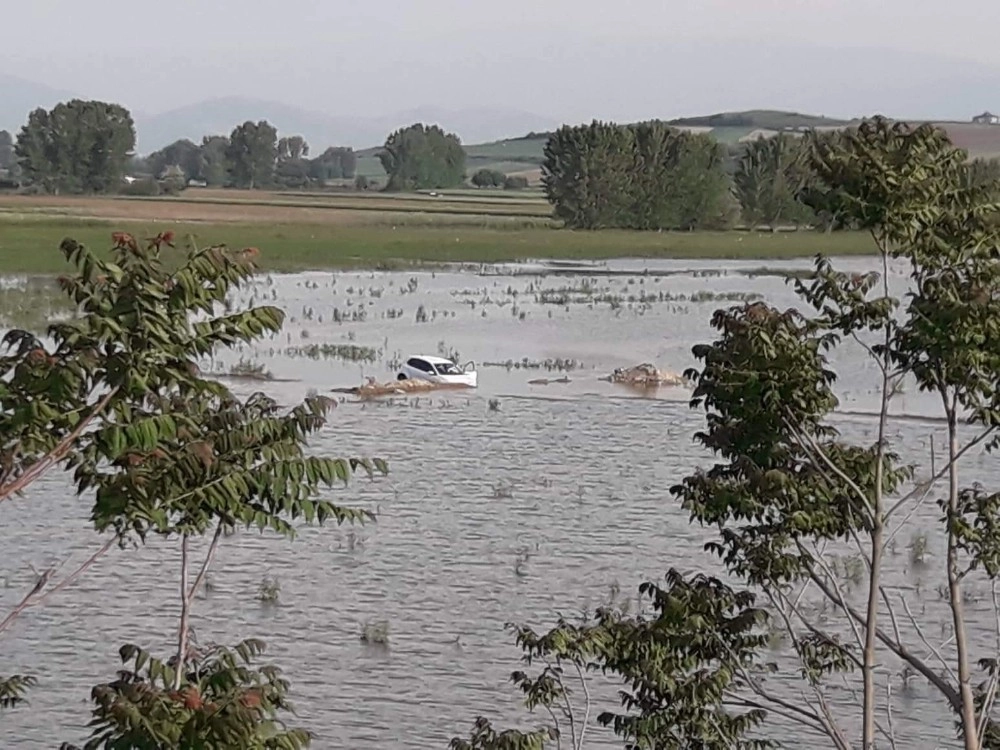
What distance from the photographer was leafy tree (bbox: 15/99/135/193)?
445 ft

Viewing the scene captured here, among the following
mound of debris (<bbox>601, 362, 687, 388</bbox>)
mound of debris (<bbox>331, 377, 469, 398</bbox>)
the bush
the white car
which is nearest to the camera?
mound of debris (<bbox>331, 377, 469, 398</bbox>)

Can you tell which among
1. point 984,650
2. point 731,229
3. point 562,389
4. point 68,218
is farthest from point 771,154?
point 984,650

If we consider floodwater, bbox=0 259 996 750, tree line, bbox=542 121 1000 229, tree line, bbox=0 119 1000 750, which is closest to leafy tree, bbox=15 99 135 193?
tree line, bbox=542 121 1000 229

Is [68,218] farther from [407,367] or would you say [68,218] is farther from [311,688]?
[311,688]

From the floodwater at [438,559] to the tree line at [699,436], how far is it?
542cm

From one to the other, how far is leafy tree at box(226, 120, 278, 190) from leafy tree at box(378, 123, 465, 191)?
13048 mm

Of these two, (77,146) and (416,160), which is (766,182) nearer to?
(77,146)

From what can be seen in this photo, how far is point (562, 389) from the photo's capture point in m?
38.7

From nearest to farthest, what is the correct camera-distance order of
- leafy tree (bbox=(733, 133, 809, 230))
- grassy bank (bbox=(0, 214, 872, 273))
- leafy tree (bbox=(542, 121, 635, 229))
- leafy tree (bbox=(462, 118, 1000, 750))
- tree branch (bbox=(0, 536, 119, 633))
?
tree branch (bbox=(0, 536, 119, 633)), leafy tree (bbox=(462, 118, 1000, 750)), grassy bank (bbox=(0, 214, 872, 273)), leafy tree (bbox=(542, 121, 635, 229)), leafy tree (bbox=(733, 133, 809, 230))

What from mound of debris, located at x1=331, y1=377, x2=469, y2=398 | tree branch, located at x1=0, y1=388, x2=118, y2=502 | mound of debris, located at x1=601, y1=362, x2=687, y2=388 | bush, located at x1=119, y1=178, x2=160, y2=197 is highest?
tree branch, located at x1=0, y1=388, x2=118, y2=502

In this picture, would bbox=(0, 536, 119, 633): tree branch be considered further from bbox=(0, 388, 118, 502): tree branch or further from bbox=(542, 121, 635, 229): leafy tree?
bbox=(542, 121, 635, 229): leafy tree

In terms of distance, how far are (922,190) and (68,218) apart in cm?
8668

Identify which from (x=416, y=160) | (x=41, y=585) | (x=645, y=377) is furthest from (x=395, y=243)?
(x=416, y=160)

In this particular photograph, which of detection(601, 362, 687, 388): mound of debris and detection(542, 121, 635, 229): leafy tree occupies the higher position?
detection(542, 121, 635, 229): leafy tree
